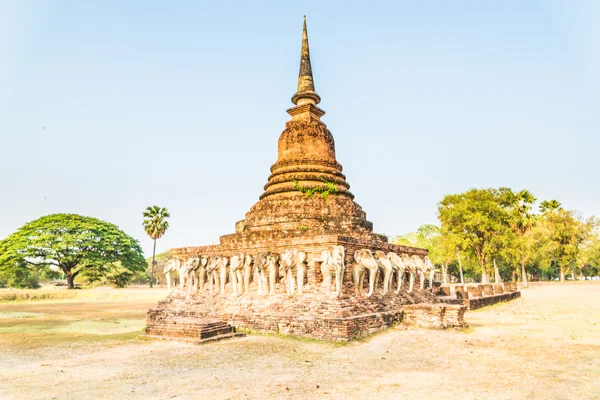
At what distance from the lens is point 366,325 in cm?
1015

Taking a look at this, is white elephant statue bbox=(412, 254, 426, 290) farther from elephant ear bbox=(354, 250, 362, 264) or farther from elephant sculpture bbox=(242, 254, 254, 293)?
elephant sculpture bbox=(242, 254, 254, 293)

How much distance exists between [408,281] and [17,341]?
1226 centimetres

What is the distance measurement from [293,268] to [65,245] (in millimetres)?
33188

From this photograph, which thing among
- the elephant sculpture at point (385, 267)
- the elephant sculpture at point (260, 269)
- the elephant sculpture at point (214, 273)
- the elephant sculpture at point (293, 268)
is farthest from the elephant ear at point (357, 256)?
the elephant sculpture at point (214, 273)

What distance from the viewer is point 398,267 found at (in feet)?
41.5

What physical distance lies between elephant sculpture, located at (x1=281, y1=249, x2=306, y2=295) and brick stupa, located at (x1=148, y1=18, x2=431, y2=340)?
0.20 meters

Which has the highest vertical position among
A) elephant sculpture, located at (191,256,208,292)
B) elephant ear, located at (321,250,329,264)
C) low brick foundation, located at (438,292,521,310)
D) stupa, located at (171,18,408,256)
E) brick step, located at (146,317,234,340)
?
stupa, located at (171,18,408,256)

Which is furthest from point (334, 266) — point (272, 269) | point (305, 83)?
point (305, 83)

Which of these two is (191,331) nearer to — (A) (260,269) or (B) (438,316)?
(A) (260,269)

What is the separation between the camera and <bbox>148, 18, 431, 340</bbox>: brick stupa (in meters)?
10.4

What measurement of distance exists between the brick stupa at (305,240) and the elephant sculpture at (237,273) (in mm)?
309

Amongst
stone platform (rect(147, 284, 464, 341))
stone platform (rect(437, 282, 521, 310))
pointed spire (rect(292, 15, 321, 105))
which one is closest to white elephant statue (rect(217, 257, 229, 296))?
stone platform (rect(147, 284, 464, 341))

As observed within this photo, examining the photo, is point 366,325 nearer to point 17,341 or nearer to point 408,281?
point 408,281

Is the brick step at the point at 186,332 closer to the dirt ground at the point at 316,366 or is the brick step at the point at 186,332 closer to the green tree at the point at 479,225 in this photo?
the dirt ground at the point at 316,366
